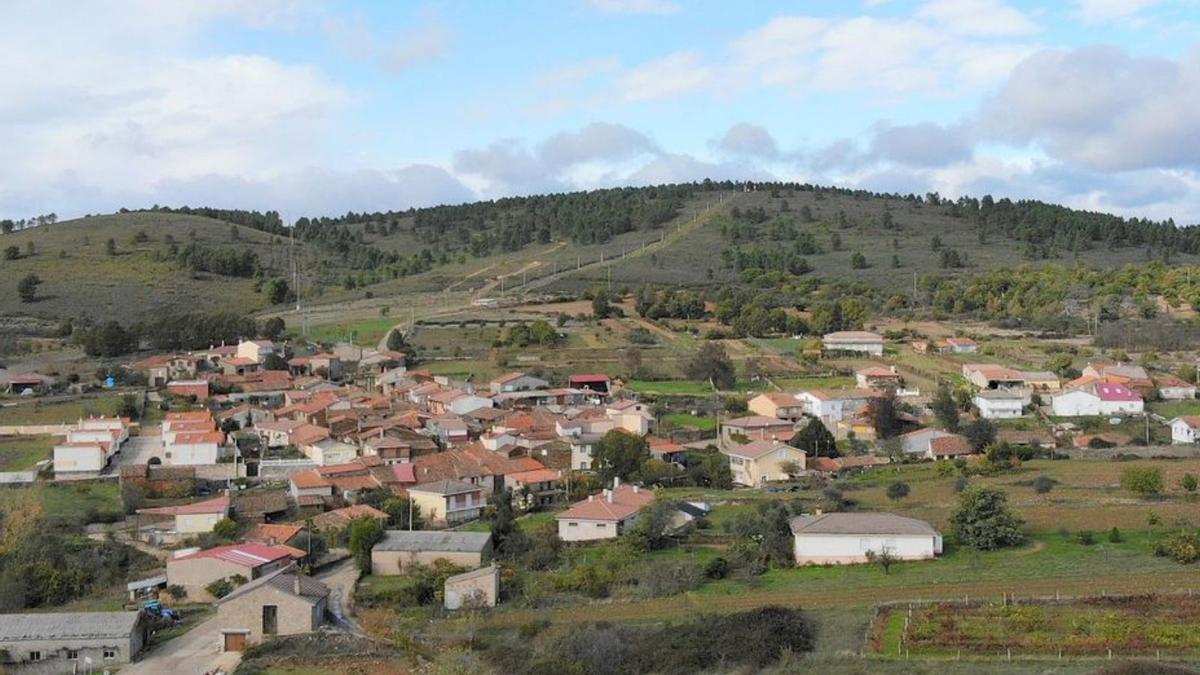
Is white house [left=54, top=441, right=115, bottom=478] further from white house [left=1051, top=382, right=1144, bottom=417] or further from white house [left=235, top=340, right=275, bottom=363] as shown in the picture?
white house [left=1051, top=382, right=1144, bottom=417]

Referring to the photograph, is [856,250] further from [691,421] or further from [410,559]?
[410,559]

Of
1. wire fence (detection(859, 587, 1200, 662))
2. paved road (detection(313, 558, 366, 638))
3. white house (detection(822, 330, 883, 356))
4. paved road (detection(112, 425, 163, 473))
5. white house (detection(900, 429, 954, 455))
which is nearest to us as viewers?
wire fence (detection(859, 587, 1200, 662))

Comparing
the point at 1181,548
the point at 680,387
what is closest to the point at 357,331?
the point at 680,387

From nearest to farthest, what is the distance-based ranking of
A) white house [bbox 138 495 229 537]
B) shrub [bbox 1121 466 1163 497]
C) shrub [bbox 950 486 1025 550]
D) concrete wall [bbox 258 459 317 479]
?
shrub [bbox 950 486 1025 550] < shrub [bbox 1121 466 1163 497] < white house [bbox 138 495 229 537] < concrete wall [bbox 258 459 317 479]

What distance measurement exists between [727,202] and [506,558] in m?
96.3

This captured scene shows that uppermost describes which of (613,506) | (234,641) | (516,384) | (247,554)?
(516,384)

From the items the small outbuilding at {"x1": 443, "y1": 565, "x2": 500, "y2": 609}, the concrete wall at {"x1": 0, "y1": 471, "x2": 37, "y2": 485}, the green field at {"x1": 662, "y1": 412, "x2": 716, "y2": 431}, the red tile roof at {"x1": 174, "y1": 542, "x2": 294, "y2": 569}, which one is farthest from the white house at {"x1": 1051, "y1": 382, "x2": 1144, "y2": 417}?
the concrete wall at {"x1": 0, "y1": 471, "x2": 37, "y2": 485}

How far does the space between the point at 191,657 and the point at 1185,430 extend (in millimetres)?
31851

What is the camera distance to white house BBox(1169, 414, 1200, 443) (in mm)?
38156

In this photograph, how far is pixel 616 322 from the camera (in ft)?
213

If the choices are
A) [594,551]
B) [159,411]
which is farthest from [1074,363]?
[159,411]

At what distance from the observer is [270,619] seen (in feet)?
71.5

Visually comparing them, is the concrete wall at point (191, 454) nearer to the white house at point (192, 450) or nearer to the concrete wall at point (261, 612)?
the white house at point (192, 450)

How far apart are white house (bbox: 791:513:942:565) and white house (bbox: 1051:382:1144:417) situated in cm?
2068
